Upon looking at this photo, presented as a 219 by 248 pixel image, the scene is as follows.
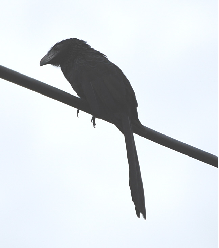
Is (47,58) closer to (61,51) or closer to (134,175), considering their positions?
(61,51)

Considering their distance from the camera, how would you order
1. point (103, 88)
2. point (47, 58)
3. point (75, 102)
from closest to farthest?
point (75, 102) < point (103, 88) < point (47, 58)

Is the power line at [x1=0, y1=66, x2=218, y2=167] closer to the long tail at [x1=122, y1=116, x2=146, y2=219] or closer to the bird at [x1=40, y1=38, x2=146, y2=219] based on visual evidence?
the long tail at [x1=122, y1=116, x2=146, y2=219]

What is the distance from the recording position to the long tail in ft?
9.11

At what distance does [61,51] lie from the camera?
16.9 ft

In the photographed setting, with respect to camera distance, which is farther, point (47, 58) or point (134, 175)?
point (47, 58)

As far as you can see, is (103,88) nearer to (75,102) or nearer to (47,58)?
(75,102)

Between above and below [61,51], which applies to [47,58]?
below

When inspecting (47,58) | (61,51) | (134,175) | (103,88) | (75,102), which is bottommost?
(134,175)

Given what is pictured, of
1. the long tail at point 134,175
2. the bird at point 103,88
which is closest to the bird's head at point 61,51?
the bird at point 103,88

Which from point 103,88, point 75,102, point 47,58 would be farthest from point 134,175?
point 47,58

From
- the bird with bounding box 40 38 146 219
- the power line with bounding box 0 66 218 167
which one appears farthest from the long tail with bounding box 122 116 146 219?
the power line with bounding box 0 66 218 167

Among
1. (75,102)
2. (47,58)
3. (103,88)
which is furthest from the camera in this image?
(47,58)

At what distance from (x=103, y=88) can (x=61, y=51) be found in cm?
128

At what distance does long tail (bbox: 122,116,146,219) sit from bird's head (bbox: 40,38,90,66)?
73.2 inches
